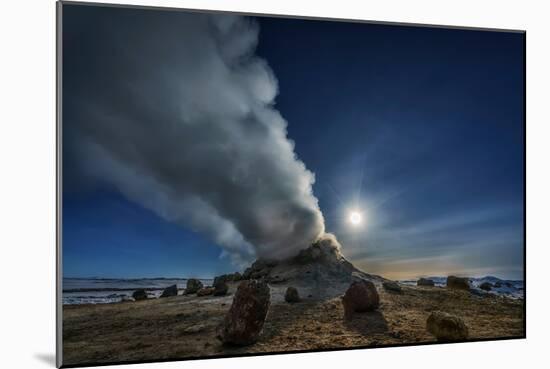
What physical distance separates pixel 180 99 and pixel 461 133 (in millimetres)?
3055

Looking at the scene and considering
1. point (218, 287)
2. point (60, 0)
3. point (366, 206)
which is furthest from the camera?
point (366, 206)

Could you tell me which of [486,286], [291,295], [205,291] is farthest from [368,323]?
[205,291]

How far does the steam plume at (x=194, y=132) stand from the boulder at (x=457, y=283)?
1603 millimetres

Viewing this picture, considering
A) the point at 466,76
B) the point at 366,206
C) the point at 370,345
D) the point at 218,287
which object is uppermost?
the point at 466,76

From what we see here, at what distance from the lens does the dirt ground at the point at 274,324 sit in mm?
5746

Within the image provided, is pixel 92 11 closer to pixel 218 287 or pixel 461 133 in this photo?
pixel 218 287

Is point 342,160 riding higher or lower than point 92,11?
lower

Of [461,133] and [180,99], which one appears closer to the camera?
[180,99]

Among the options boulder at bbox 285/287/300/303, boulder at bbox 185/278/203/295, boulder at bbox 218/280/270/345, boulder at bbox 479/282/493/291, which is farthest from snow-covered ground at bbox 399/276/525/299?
boulder at bbox 185/278/203/295

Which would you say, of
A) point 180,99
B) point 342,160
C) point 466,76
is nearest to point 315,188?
point 342,160

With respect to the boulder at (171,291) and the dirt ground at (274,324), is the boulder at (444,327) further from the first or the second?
the boulder at (171,291)

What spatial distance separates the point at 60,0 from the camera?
5.69 meters

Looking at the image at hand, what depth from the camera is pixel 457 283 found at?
269 inches

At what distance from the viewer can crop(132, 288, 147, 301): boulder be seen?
5.91m
